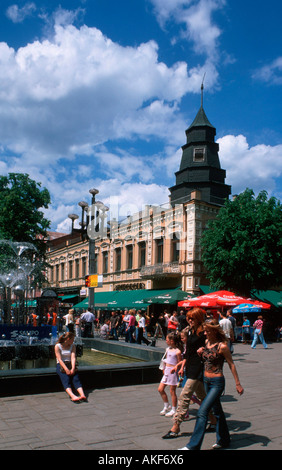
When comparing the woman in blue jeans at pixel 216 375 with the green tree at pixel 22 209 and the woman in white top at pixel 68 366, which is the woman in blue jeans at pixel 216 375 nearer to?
the woman in white top at pixel 68 366

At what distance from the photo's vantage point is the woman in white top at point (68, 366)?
7642 millimetres

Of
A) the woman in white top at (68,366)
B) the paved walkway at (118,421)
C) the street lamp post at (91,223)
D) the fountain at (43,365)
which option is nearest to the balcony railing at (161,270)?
the street lamp post at (91,223)

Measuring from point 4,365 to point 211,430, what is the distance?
22.5 feet

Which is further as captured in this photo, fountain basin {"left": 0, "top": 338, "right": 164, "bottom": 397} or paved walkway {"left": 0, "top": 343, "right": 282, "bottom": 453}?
fountain basin {"left": 0, "top": 338, "right": 164, "bottom": 397}

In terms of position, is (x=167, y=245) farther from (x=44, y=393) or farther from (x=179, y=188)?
(x=44, y=393)

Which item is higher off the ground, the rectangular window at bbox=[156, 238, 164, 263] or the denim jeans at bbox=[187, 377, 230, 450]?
the rectangular window at bbox=[156, 238, 164, 263]

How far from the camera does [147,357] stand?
10.9 m

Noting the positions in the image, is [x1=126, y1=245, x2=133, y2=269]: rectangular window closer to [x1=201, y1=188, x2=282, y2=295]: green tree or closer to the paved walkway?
[x1=201, y1=188, x2=282, y2=295]: green tree

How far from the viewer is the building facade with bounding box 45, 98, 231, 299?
1201 inches

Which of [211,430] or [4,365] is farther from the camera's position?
[4,365]

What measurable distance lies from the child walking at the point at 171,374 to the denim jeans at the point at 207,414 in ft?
5.08

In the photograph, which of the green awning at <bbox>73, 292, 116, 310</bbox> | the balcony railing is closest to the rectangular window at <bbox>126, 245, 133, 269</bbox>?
the green awning at <bbox>73, 292, 116, 310</bbox>

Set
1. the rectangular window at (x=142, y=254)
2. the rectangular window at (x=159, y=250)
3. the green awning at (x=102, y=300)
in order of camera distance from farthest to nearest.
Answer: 1. the rectangular window at (x=142, y=254)
2. the green awning at (x=102, y=300)
3. the rectangular window at (x=159, y=250)

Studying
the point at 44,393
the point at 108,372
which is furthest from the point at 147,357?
the point at 44,393
